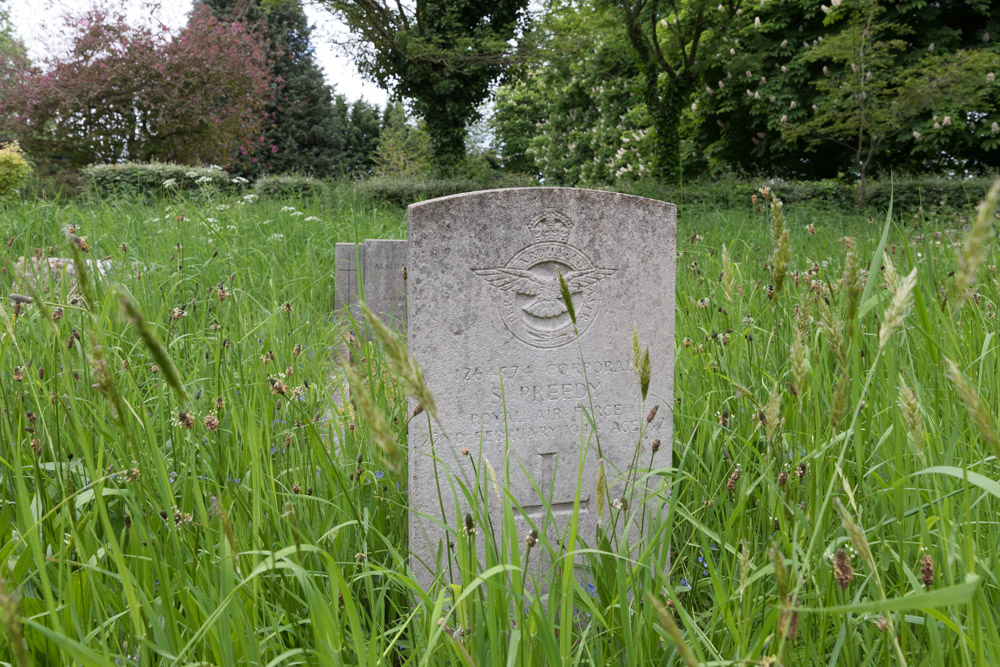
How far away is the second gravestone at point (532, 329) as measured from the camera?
1.89 meters

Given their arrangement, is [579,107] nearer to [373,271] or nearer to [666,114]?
[666,114]

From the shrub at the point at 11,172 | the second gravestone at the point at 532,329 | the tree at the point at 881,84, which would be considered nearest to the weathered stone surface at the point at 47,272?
the second gravestone at the point at 532,329

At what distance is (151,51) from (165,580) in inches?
726

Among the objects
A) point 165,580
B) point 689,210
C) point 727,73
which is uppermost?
point 727,73

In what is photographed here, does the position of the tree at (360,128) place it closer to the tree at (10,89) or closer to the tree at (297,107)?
the tree at (297,107)

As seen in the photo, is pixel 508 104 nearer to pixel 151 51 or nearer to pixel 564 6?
pixel 564 6

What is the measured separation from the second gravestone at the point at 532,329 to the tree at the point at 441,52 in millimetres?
13687

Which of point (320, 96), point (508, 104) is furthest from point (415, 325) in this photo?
point (320, 96)

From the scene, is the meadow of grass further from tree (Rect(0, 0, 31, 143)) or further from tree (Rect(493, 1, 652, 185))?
tree (Rect(0, 0, 31, 143))

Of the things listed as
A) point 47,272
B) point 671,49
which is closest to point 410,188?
point 671,49

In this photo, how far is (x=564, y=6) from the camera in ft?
50.7

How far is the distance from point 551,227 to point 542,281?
0.16 meters

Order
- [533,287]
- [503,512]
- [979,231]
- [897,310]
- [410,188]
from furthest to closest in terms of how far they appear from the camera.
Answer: [410,188], [533,287], [503,512], [897,310], [979,231]

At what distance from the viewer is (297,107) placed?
32.3 metres
